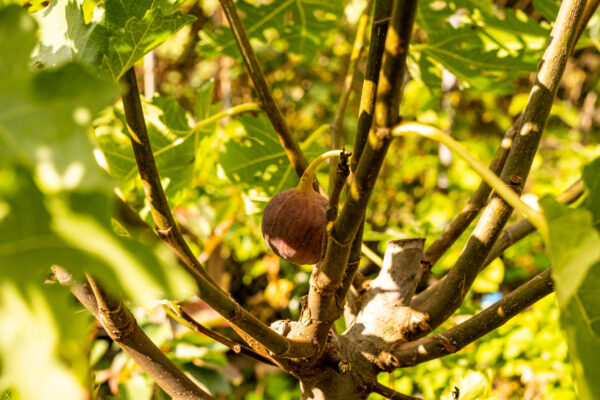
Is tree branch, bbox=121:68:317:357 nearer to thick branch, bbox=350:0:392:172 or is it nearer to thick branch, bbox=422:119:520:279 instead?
thick branch, bbox=350:0:392:172

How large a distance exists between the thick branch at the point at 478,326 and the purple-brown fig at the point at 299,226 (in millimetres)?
169

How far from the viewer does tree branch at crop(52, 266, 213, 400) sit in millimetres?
555

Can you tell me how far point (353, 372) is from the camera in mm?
733

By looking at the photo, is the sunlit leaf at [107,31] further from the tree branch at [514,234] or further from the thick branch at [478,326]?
the tree branch at [514,234]

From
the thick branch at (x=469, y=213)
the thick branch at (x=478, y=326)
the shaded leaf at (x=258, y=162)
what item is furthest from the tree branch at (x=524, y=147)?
the shaded leaf at (x=258, y=162)

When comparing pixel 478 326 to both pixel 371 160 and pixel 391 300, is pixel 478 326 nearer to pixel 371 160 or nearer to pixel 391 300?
pixel 391 300

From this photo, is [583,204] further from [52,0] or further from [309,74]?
[309,74]

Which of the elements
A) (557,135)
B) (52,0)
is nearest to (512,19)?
(52,0)

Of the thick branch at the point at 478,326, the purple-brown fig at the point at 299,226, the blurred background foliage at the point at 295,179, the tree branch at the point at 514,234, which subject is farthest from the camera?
the blurred background foliage at the point at 295,179

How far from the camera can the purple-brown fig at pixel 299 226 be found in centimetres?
72

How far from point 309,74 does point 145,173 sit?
293 cm

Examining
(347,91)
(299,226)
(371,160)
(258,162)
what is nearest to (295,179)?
(258,162)

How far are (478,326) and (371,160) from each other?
31 centimetres

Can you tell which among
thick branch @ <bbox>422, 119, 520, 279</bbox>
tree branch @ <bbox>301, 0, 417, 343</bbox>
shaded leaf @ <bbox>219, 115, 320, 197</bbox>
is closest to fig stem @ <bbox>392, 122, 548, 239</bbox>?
tree branch @ <bbox>301, 0, 417, 343</bbox>
